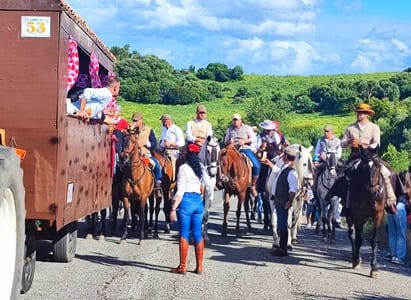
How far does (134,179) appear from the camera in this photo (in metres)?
15.4

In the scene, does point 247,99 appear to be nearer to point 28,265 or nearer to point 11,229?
point 28,265

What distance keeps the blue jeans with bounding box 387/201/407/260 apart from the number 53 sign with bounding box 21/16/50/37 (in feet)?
30.0

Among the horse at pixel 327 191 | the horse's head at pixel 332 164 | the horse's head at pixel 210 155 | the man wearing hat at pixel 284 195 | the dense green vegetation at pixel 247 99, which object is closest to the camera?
the man wearing hat at pixel 284 195

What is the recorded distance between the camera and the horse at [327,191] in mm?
17000

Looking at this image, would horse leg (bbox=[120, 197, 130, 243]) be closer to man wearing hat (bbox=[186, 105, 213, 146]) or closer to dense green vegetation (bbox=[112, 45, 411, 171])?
man wearing hat (bbox=[186, 105, 213, 146])

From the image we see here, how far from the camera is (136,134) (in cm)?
1508

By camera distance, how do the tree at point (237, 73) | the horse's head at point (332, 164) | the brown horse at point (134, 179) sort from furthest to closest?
the tree at point (237, 73) → the horse's head at point (332, 164) → the brown horse at point (134, 179)

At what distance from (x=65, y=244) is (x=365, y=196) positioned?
537 centimetres

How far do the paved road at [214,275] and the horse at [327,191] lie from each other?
4.89 ft

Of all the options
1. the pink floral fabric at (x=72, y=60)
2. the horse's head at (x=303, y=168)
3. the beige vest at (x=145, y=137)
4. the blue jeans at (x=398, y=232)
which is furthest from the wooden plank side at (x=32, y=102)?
the blue jeans at (x=398, y=232)

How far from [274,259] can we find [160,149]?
530 cm

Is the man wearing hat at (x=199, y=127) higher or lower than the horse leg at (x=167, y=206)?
higher

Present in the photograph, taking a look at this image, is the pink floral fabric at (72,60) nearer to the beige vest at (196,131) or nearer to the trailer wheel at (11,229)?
the trailer wheel at (11,229)

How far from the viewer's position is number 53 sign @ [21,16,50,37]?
7969 mm
